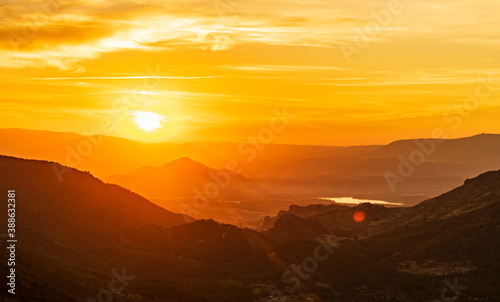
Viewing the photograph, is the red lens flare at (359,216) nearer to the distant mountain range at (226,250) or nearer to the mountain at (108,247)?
the distant mountain range at (226,250)

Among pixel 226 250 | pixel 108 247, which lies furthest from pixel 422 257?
pixel 108 247

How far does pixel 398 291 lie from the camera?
5528 centimetres

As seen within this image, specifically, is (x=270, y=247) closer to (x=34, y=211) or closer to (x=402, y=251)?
(x=402, y=251)

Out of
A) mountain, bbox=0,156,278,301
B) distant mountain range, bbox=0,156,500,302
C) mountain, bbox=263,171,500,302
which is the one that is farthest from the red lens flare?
mountain, bbox=0,156,278,301

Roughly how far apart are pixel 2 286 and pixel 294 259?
118 feet

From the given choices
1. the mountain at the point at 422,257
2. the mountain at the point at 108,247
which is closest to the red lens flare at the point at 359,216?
the mountain at the point at 422,257

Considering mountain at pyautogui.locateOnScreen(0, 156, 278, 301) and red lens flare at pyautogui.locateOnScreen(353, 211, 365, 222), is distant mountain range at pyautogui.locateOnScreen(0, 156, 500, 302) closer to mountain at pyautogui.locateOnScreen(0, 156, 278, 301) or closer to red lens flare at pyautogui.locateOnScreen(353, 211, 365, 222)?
mountain at pyautogui.locateOnScreen(0, 156, 278, 301)

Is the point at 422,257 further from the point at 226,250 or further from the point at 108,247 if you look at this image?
the point at 108,247

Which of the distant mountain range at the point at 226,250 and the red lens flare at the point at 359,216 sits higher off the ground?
the red lens flare at the point at 359,216

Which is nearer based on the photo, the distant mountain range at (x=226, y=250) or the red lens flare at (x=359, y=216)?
the distant mountain range at (x=226, y=250)

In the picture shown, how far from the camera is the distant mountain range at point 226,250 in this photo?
5253 cm

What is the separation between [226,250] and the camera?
71.5 meters

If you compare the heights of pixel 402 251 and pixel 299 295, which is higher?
pixel 402 251

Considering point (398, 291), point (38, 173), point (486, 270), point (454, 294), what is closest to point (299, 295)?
point (398, 291)
